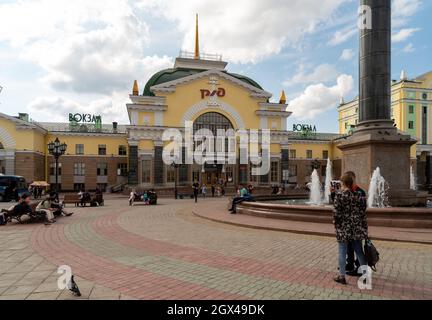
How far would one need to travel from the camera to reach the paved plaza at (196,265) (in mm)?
5146

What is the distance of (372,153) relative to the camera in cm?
1265

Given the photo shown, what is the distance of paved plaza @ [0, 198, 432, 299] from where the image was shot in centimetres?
515

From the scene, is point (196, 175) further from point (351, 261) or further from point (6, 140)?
point (351, 261)

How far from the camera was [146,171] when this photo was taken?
44.7m

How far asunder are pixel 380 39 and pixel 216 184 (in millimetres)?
35346

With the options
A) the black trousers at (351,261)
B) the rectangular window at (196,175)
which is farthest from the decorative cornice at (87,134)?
the black trousers at (351,261)

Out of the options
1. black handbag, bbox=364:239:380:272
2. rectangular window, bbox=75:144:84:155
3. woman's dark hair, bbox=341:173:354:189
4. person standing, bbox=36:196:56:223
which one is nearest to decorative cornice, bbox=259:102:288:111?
rectangular window, bbox=75:144:84:155

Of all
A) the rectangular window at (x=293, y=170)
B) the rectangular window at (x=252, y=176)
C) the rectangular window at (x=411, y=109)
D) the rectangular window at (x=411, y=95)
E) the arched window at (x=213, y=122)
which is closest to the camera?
the arched window at (x=213, y=122)

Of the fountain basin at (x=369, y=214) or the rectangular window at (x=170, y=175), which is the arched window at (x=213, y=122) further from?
the fountain basin at (x=369, y=214)

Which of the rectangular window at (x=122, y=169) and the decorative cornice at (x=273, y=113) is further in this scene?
the rectangular window at (x=122, y=169)

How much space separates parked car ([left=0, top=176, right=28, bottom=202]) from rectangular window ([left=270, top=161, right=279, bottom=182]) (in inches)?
1323

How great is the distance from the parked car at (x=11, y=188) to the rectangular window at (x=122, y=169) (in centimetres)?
1732
